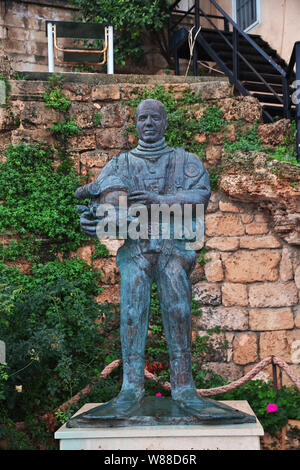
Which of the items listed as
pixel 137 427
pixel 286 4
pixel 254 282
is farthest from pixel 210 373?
pixel 286 4

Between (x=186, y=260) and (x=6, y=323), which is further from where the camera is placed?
(x=6, y=323)

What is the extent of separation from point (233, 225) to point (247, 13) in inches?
205

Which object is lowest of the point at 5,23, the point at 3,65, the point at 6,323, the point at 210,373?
the point at 210,373

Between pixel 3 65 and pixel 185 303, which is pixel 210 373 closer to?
pixel 185 303

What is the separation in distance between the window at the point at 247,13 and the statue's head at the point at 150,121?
640cm

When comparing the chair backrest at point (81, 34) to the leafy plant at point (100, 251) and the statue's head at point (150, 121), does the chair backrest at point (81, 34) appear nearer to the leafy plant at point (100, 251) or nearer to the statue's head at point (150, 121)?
the leafy plant at point (100, 251)

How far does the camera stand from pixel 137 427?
2947 millimetres

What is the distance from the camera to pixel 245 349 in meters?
5.72

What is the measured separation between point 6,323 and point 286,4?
7014 mm

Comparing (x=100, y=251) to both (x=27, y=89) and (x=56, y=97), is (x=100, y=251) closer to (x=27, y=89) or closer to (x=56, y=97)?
(x=56, y=97)

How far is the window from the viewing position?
9031 mm

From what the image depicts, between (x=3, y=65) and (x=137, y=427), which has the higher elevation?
(x=3, y=65)

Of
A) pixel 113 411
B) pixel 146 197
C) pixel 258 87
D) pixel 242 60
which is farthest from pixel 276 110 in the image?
pixel 113 411

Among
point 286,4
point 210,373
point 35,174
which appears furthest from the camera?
point 286,4
